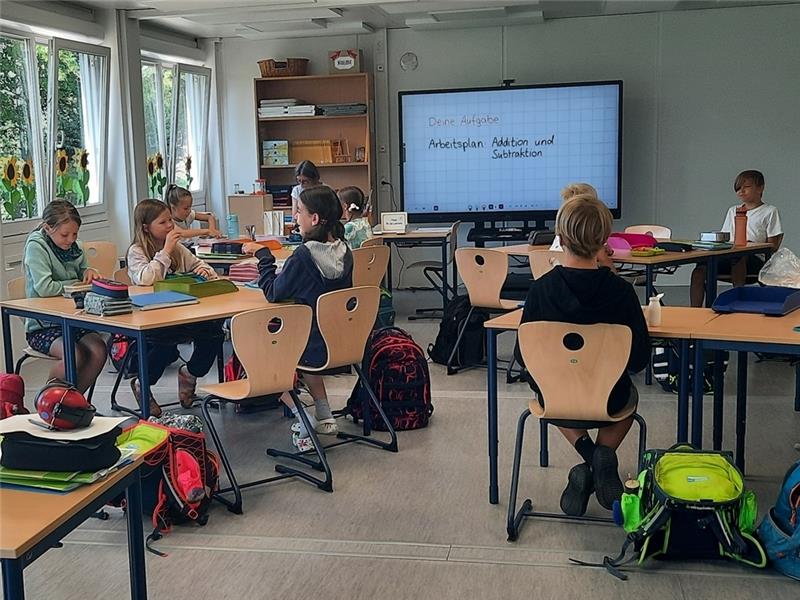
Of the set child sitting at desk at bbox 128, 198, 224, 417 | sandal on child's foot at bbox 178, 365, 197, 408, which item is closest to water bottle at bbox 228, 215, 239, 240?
child sitting at desk at bbox 128, 198, 224, 417

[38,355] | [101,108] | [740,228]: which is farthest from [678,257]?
[101,108]

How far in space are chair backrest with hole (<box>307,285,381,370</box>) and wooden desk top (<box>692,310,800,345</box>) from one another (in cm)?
150

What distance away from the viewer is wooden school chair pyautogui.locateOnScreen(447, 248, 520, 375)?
5.38 metres

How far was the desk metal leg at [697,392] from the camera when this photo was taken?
319cm

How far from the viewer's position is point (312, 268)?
4.10m

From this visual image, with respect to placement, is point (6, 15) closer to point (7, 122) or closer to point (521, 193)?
point (7, 122)

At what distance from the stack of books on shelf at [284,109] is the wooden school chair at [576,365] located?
616 centimetres

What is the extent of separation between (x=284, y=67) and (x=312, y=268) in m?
5.43

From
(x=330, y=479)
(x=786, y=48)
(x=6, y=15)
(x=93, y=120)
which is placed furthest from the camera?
(x=786, y=48)

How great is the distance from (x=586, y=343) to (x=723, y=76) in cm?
640

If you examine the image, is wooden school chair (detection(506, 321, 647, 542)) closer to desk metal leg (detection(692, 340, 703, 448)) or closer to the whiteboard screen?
desk metal leg (detection(692, 340, 703, 448))

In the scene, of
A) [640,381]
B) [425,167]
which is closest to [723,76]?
[425,167]

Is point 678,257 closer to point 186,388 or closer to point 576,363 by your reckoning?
point 576,363

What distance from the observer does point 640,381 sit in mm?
5445
